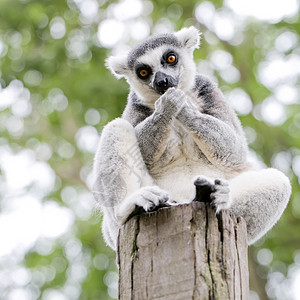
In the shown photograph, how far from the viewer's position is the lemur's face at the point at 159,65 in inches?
244

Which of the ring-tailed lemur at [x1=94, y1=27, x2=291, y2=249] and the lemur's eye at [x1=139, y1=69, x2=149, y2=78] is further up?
the lemur's eye at [x1=139, y1=69, x2=149, y2=78]

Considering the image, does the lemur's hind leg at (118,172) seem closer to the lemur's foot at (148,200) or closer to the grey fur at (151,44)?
the lemur's foot at (148,200)

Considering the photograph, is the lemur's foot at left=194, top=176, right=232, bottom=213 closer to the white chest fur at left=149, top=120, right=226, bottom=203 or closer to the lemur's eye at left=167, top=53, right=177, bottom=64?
the white chest fur at left=149, top=120, right=226, bottom=203

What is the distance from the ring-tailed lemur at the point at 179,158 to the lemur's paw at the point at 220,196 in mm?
21

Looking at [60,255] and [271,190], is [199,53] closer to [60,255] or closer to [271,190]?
[60,255]

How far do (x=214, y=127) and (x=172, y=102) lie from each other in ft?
1.91

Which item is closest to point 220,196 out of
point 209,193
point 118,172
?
point 209,193

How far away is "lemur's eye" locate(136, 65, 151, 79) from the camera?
6.53 m

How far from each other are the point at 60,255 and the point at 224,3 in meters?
8.62

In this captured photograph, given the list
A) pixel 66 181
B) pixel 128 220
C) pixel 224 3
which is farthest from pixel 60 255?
pixel 128 220

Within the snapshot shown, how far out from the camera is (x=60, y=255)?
44.8 feet

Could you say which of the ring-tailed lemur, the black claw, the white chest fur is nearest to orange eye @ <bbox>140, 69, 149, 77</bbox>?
the ring-tailed lemur

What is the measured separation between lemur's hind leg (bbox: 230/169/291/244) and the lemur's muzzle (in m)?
1.48

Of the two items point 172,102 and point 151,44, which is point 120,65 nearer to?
point 151,44
